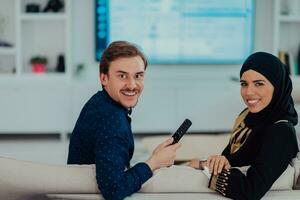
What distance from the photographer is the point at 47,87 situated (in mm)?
5746

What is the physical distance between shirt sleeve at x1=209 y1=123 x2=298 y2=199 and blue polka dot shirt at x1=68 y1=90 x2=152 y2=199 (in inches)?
10.4

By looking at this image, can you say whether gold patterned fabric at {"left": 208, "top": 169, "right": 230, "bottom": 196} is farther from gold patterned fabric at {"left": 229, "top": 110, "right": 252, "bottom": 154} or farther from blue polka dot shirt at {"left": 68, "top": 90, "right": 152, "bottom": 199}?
gold patterned fabric at {"left": 229, "top": 110, "right": 252, "bottom": 154}

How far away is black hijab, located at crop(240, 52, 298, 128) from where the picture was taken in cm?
216

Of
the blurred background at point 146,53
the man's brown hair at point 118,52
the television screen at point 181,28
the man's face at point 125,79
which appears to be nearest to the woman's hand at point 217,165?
the man's face at point 125,79

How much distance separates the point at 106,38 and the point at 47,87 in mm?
855

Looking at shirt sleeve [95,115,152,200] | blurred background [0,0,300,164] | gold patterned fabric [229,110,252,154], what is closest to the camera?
shirt sleeve [95,115,152,200]

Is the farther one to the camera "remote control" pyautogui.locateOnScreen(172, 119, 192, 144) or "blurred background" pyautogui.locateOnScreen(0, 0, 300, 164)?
"blurred background" pyautogui.locateOnScreen(0, 0, 300, 164)

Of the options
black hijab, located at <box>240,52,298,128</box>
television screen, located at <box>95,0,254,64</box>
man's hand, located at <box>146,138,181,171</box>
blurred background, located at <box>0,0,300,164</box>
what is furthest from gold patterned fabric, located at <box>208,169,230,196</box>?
television screen, located at <box>95,0,254,64</box>

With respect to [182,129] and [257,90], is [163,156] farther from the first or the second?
[257,90]

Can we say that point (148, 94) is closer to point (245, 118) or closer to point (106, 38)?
point (106, 38)

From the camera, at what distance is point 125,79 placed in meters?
2.09

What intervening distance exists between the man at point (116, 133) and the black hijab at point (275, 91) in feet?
1.26

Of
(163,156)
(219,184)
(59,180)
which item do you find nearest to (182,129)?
(163,156)

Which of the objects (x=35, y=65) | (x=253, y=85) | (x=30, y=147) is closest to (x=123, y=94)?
(x=253, y=85)
